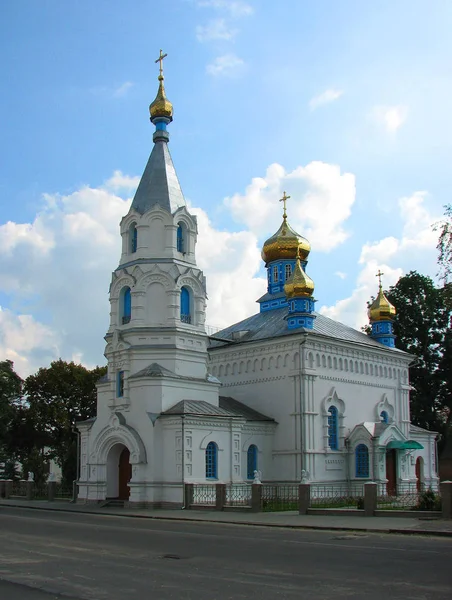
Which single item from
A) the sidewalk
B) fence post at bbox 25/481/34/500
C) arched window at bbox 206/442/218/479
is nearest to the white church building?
arched window at bbox 206/442/218/479

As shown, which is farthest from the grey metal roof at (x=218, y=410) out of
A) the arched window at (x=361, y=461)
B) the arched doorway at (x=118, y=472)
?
the arched window at (x=361, y=461)

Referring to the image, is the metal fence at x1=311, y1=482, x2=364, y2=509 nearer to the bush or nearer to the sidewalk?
the sidewalk

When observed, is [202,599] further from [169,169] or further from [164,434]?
[169,169]

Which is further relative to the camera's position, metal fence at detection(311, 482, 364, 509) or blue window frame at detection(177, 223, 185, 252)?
blue window frame at detection(177, 223, 185, 252)

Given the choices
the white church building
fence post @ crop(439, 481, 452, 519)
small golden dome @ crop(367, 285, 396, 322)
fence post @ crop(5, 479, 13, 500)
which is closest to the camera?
fence post @ crop(439, 481, 452, 519)

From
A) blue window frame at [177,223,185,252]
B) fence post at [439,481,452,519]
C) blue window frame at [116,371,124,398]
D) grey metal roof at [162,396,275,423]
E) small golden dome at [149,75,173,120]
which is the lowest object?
fence post at [439,481,452,519]

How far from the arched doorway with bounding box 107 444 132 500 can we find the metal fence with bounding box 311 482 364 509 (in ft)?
25.3

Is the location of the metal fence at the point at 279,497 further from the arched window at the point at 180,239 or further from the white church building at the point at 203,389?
the arched window at the point at 180,239

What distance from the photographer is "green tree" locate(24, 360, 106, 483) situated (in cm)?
4875

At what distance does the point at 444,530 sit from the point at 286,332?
17344mm

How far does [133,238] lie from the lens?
32750mm

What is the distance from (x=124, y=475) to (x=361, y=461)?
11.2 meters

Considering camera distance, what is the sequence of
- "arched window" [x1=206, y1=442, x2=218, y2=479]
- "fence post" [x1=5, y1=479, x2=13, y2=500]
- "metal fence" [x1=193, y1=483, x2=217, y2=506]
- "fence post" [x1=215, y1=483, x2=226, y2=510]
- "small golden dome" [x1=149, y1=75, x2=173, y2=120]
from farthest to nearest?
"fence post" [x1=5, y1=479, x2=13, y2=500] → "small golden dome" [x1=149, y1=75, x2=173, y2=120] → "arched window" [x1=206, y1=442, x2=218, y2=479] → "metal fence" [x1=193, y1=483, x2=217, y2=506] → "fence post" [x1=215, y1=483, x2=226, y2=510]

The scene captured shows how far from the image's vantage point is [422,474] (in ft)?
130
